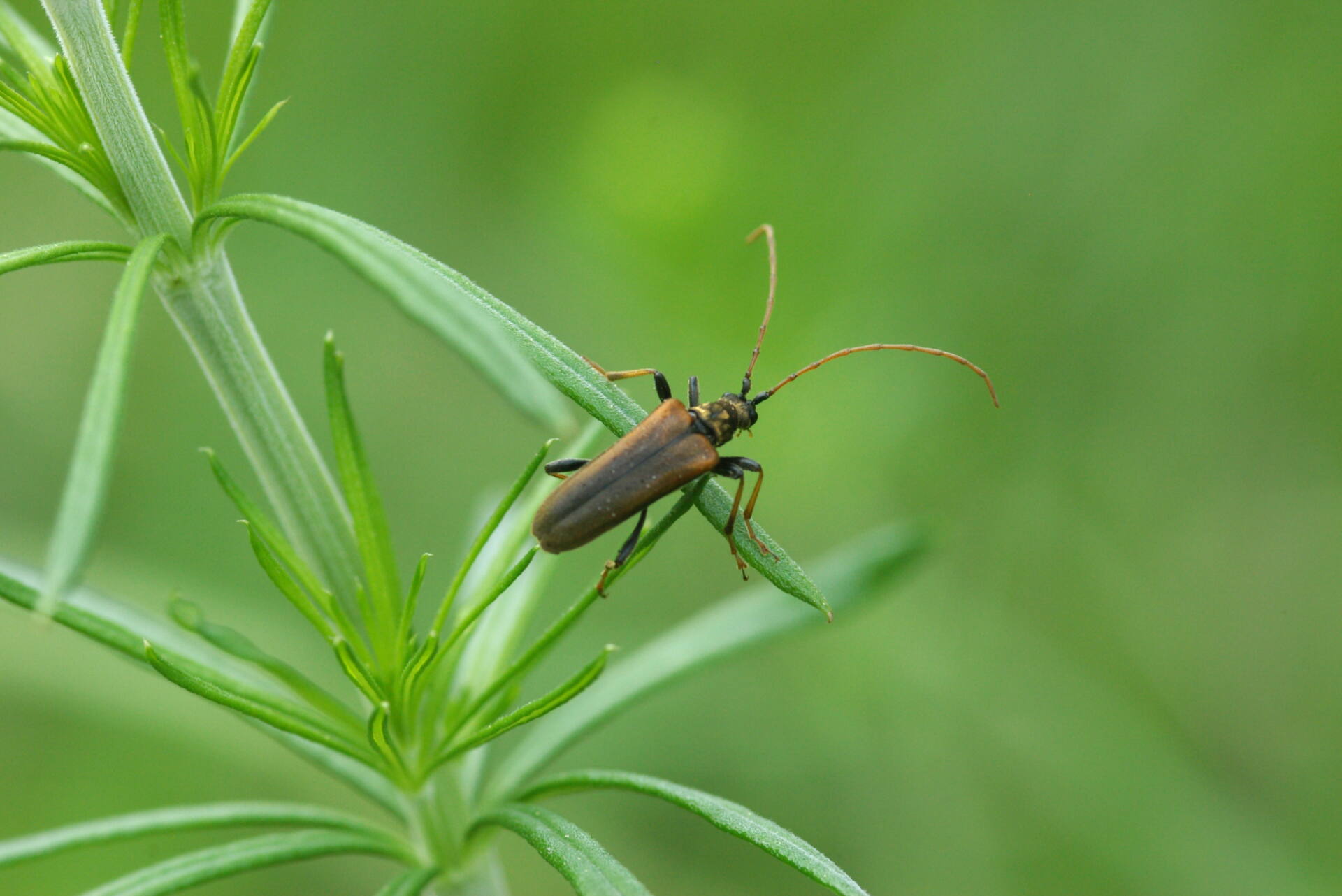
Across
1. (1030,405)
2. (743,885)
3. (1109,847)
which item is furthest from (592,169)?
(1109,847)

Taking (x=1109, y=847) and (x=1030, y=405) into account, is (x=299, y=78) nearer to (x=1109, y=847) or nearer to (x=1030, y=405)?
(x=1030, y=405)

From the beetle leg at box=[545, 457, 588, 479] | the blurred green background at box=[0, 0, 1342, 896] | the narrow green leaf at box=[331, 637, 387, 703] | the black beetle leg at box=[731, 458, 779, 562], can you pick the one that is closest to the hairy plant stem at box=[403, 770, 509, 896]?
the narrow green leaf at box=[331, 637, 387, 703]

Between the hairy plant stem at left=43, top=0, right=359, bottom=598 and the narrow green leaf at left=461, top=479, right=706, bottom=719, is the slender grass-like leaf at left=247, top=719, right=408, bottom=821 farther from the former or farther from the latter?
the hairy plant stem at left=43, top=0, right=359, bottom=598

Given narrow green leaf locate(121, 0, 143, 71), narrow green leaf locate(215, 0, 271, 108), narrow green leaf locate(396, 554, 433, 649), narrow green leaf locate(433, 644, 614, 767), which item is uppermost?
narrow green leaf locate(121, 0, 143, 71)

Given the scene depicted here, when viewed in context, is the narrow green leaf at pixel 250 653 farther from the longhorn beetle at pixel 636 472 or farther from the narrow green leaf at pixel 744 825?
the longhorn beetle at pixel 636 472

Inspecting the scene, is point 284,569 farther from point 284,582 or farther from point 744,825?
point 744,825

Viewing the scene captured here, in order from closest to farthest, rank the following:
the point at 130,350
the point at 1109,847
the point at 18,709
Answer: the point at 130,350 → the point at 1109,847 → the point at 18,709
